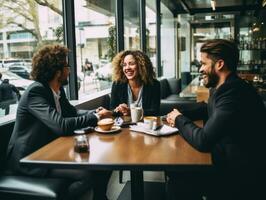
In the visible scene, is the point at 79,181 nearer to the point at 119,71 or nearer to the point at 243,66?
the point at 119,71

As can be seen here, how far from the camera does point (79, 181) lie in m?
2.15

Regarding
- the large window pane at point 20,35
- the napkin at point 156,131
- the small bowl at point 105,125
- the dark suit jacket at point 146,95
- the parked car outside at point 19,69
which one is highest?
the large window pane at point 20,35

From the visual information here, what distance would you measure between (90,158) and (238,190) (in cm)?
82

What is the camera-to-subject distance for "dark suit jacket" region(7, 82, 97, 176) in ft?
7.11

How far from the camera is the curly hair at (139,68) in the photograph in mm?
3293

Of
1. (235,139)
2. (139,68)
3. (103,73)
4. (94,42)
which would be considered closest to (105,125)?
(235,139)

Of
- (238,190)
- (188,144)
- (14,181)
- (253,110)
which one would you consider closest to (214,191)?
(238,190)

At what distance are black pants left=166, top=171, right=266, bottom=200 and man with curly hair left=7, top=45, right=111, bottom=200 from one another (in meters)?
0.56

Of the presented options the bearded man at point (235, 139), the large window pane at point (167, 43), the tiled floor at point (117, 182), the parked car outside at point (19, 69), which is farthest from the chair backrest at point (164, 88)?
the bearded man at point (235, 139)

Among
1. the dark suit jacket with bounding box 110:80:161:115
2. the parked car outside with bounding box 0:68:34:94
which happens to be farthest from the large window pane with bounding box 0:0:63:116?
the dark suit jacket with bounding box 110:80:161:115

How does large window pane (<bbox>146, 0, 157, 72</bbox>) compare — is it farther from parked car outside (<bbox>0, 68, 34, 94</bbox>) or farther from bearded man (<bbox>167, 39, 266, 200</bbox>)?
bearded man (<bbox>167, 39, 266, 200</bbox>)

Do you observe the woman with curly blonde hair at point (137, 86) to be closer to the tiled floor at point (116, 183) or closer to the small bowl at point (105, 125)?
the tiled floor at point (116, 183)

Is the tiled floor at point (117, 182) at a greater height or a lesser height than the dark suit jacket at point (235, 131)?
lesser

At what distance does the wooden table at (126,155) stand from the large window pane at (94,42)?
2336mm
